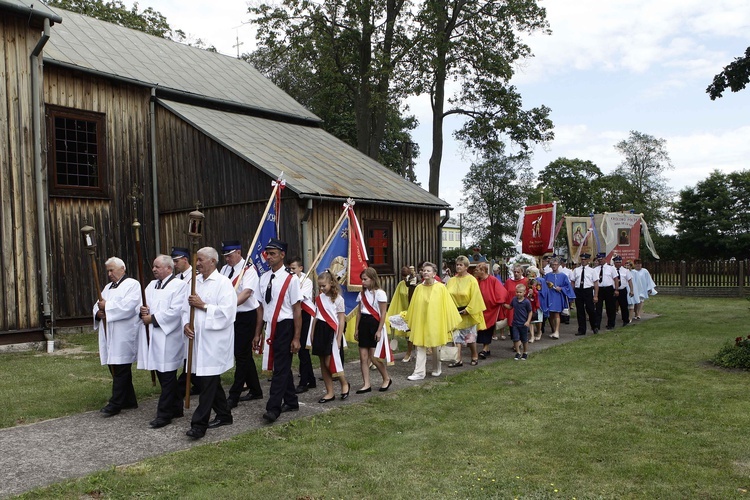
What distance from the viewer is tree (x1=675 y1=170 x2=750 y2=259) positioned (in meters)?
44.6

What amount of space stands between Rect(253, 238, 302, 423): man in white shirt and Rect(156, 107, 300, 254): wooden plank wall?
727 cm

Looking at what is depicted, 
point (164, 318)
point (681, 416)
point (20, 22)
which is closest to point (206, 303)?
point (164, 318)

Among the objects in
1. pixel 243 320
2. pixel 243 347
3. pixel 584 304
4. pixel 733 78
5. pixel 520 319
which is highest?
pixel 733 78

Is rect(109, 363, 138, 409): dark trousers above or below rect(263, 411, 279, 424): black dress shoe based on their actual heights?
above

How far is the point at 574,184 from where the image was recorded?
62.0 meters

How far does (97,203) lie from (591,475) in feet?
46.0

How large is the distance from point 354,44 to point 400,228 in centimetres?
1300

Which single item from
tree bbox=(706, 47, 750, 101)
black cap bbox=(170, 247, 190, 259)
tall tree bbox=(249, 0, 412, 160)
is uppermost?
tall tree bbox=(249, 0, 412, 160)

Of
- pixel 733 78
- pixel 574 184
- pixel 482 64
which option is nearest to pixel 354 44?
pixel 482 64

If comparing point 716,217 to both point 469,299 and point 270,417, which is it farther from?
point 270,417

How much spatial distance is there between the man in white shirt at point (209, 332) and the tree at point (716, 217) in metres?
45.3

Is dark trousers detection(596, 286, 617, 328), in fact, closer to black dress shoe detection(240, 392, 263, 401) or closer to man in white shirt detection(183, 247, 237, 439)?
black dress shoe detection(240, 392, 263, 401)

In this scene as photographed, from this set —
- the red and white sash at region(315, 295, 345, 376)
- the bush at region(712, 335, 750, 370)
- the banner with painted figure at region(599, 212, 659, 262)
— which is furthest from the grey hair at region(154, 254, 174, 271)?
the banner with painted figure at region(599, 212, 659, 262)

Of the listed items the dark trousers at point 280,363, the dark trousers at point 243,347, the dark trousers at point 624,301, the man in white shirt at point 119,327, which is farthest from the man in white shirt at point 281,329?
the dark trousers at point 624,301
